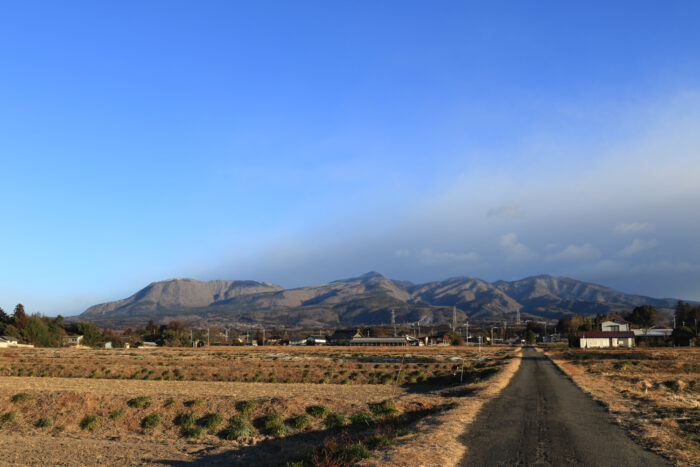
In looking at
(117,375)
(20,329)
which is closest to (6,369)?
(117,375)

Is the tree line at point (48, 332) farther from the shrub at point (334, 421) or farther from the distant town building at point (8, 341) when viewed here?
the shrub at point (334, 421)

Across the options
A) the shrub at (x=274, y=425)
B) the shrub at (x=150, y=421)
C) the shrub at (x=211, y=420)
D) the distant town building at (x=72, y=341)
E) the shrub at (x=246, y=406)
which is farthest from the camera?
the distant town building at (x=72, y=341)

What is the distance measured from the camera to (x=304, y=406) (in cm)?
2734

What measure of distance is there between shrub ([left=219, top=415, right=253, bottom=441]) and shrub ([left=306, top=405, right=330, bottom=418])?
11.2 ft

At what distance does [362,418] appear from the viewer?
81.4 ft

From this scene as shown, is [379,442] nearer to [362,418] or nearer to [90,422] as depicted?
[362,418]

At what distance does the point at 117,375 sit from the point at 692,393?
51.5m

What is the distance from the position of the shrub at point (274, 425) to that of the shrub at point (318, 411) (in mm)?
1773

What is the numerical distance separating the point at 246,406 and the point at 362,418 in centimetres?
653

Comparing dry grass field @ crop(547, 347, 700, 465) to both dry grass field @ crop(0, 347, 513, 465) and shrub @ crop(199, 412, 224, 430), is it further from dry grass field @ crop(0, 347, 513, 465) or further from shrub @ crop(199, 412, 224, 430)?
shrub @ crop(199, 412, 224, 430)

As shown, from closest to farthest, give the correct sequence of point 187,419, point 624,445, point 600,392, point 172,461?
point 624,445, point 172,461, point 187,419, point 600,392

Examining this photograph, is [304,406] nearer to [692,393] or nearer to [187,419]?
[187,419]

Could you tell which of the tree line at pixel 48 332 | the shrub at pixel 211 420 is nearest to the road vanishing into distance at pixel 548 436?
the shrub at pixel 211 420

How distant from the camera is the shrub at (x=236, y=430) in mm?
23703
